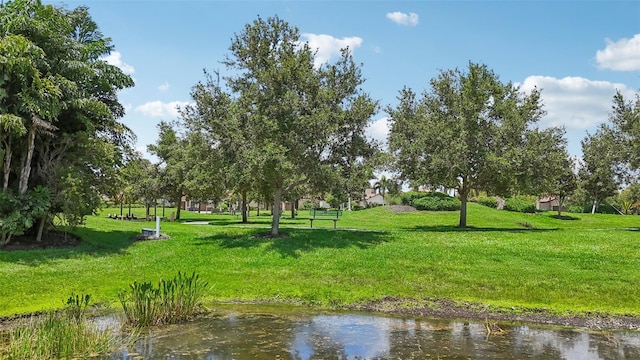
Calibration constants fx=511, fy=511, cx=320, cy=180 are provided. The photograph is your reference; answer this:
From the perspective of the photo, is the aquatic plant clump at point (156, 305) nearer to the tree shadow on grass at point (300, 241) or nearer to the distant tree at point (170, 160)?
the tree shadow on grass at point (300, 241)

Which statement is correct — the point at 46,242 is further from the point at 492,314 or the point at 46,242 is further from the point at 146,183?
the point at 146,183

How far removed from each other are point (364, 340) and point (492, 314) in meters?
4.47

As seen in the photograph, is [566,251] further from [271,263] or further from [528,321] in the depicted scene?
[271,263]

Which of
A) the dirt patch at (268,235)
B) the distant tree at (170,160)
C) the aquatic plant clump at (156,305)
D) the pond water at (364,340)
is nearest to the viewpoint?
the pond water at (364,340)

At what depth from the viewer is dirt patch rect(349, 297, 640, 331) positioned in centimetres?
1282

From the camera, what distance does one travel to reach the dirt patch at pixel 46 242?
65.6ft

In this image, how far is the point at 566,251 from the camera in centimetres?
2036

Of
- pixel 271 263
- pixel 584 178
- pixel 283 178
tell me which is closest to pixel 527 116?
pixel 283 178

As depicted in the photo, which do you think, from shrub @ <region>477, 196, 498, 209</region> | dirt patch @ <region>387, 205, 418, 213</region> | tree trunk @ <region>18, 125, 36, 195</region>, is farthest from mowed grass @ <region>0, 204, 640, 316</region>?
shrub @ <region>477, 196, 498, 209</region>

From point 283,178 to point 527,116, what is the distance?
14490 mm

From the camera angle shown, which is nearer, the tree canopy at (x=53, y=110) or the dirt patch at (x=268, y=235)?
the tree canopy at (x=53, y=110)

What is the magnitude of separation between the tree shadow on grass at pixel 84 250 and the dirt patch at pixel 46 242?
13.5 inches

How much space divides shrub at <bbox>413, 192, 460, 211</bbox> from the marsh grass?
133ft

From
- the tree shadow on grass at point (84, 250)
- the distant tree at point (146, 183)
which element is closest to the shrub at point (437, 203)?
the distant tree at point (146, 183)
